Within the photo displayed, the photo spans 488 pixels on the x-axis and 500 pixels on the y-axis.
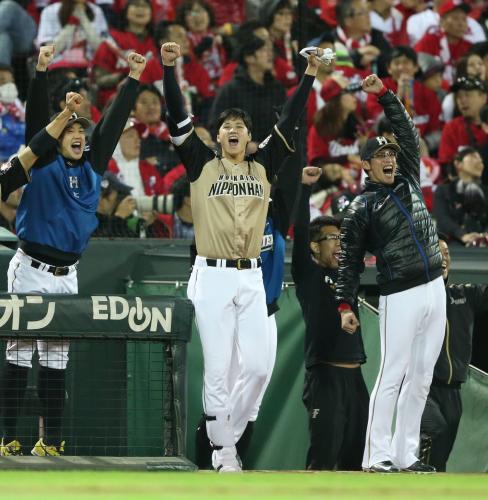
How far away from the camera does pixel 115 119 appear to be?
7.96 metres

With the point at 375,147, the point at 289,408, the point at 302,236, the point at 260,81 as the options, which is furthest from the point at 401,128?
the point at 260,81

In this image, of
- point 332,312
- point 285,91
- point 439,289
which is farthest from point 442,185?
point 439,289

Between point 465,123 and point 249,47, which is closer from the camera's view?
point 249,47

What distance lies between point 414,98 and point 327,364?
5.06 metres

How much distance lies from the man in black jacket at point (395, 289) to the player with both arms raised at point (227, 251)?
0.52 m

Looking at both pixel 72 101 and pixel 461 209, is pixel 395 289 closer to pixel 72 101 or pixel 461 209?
pixel 72 101

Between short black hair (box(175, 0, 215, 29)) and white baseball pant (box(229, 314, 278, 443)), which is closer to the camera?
white baseball pant (box(229, 314, 278, 443))

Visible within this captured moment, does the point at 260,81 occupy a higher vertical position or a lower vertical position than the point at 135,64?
higher

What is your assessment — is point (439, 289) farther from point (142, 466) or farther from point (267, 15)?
point (267, 15)

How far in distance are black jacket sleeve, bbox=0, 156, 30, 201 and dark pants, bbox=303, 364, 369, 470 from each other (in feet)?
7.63

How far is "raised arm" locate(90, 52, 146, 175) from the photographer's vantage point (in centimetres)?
793

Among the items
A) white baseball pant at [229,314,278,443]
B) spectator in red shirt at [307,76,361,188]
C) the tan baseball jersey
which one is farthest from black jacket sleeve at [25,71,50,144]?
spectator in red shirt at [307,76,361,188]

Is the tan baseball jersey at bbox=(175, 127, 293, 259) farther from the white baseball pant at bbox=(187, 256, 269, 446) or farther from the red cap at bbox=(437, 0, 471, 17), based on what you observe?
the red cap at bbox=(437, 0, 471, 17)

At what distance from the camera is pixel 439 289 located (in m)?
7.71
